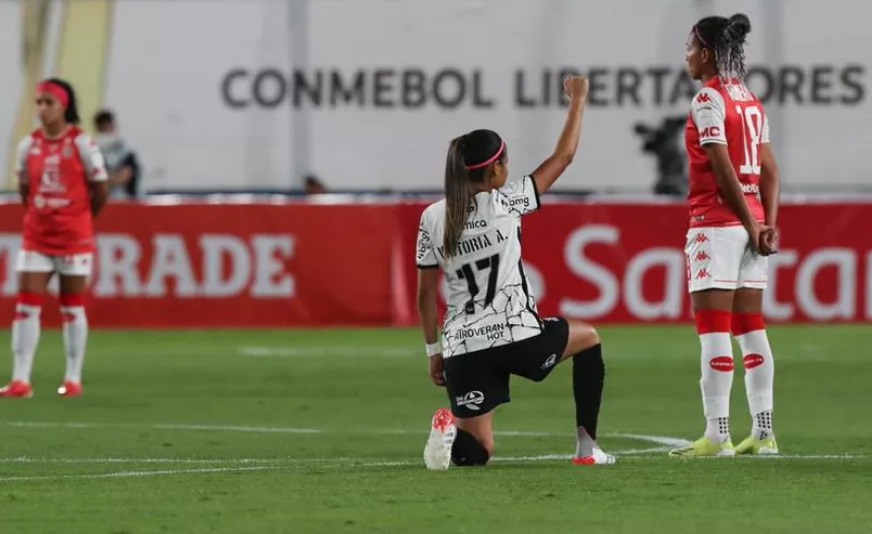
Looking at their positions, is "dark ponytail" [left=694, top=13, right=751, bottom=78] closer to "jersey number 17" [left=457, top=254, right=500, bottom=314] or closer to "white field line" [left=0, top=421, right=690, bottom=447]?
"jersey number 17" [left=457, top=254, right=500, bottom=314]

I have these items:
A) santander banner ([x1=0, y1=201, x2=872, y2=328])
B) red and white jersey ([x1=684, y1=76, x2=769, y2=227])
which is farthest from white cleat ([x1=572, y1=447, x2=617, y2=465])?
santander banner ([x1=0, y1=201, x2=872, y2=328])

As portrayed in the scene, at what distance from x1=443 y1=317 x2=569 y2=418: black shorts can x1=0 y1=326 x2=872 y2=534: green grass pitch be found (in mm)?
310

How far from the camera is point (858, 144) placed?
85.7 feet

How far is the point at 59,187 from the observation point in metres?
14.4

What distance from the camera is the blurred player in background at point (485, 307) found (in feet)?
30.3

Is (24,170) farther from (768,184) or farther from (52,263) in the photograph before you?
(768,184)

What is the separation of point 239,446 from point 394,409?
249 centimetres

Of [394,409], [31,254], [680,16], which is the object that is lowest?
[394,409]

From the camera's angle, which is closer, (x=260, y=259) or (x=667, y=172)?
(x=260, y=259)

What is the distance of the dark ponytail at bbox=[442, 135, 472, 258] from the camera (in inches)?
362

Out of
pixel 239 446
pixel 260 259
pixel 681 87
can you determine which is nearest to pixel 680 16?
pixel 681 87

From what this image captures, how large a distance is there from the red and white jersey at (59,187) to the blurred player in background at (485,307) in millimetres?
5483

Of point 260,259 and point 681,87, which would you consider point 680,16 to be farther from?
point 260,259

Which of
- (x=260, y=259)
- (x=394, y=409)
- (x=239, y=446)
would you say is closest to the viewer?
(x=239, y=446)
